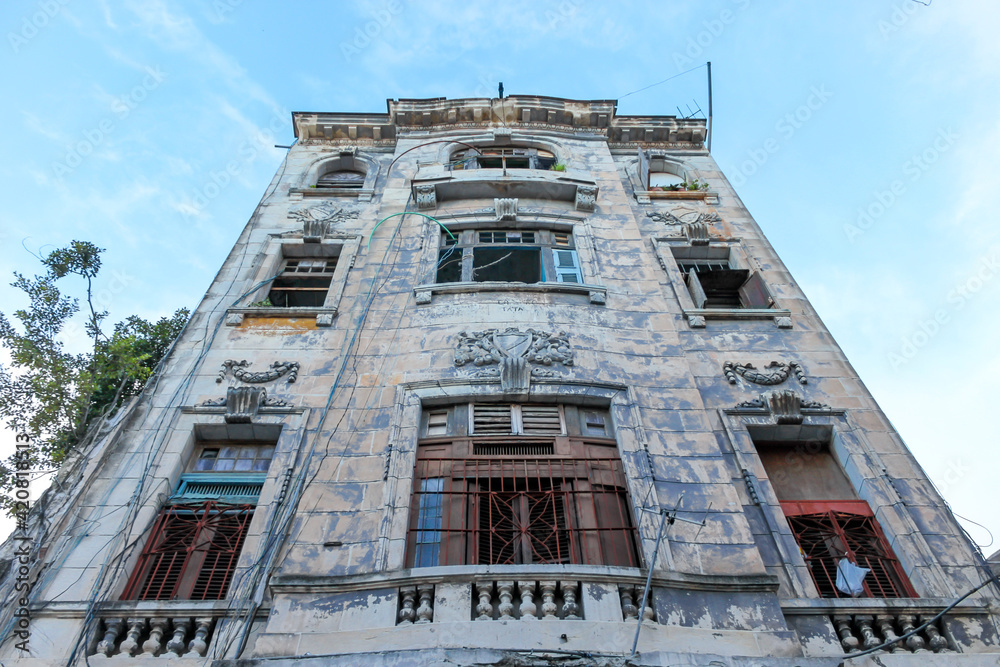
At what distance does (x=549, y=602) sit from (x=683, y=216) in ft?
34.1

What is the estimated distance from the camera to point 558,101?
18469 millimetres

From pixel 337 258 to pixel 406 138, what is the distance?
514 cm

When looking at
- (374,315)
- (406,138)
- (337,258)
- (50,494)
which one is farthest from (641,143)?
(50,494)

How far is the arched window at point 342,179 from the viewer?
682 inches

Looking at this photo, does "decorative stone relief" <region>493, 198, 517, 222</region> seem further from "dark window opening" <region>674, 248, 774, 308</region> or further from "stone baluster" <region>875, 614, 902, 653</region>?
"stone baluster" <region>875, 614, 902, 653</region>

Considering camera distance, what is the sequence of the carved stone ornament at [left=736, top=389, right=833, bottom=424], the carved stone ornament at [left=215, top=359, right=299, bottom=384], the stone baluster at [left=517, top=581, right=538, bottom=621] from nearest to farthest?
the stone baluster at [left=517, top=581, right=538, bottom=621]
the carved stone ornament at [left=736, top=389, right=833, bottom=424]
the carved stone ornament at [left=215, top=359, right=299, bottom=384]

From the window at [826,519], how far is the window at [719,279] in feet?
10.7

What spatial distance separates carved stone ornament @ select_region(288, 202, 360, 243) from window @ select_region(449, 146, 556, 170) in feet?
10.4

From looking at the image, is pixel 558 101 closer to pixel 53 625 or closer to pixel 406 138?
pixel 406 138

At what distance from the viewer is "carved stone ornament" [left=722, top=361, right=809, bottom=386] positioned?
10.9 meters

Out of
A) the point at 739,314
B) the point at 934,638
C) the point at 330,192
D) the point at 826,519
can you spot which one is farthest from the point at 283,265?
the point at 934,638

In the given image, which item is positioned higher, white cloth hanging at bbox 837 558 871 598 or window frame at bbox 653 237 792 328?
window frame at bbox 653 237 792 328

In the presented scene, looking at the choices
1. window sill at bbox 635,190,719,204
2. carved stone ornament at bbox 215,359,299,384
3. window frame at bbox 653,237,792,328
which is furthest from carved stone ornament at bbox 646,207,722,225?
carved stone ornament at bbox 215,359,299,384

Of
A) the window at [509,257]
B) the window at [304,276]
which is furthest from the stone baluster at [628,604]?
the window at [304,276]
